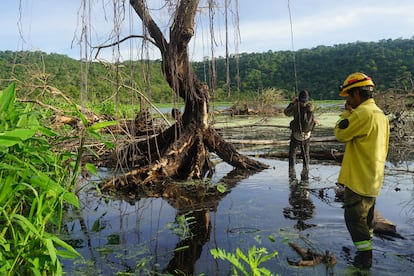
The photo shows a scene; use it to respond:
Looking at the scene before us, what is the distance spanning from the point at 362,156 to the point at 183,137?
458cm

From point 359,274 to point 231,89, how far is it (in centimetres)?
289

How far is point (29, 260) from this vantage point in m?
2.27

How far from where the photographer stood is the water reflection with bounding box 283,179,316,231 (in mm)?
4725

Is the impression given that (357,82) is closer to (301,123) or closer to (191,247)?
(191,247)

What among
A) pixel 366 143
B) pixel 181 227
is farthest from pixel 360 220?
pixel 181 227

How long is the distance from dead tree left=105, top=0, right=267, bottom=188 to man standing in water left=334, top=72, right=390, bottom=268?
3.55 meters

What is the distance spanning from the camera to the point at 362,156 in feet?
11.0

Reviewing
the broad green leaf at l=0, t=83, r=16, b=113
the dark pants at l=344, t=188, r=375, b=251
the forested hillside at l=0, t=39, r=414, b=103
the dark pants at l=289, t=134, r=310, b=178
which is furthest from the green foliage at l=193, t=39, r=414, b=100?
the broad green leaf at l=0, t=83, r=16, b=113

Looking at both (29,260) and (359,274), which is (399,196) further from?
(29,260)

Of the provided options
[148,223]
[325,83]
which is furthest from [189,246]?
[325,83]

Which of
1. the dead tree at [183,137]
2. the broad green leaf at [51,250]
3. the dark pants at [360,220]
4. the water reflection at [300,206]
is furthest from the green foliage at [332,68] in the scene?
the broad green leaf at [51,250]

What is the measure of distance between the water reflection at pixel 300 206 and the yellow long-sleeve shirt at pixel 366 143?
1285 mm

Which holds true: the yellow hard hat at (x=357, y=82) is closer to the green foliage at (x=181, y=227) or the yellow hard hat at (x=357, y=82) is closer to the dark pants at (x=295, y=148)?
the green foliage at (x=181, y=227)

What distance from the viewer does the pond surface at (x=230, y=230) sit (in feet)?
10.9
